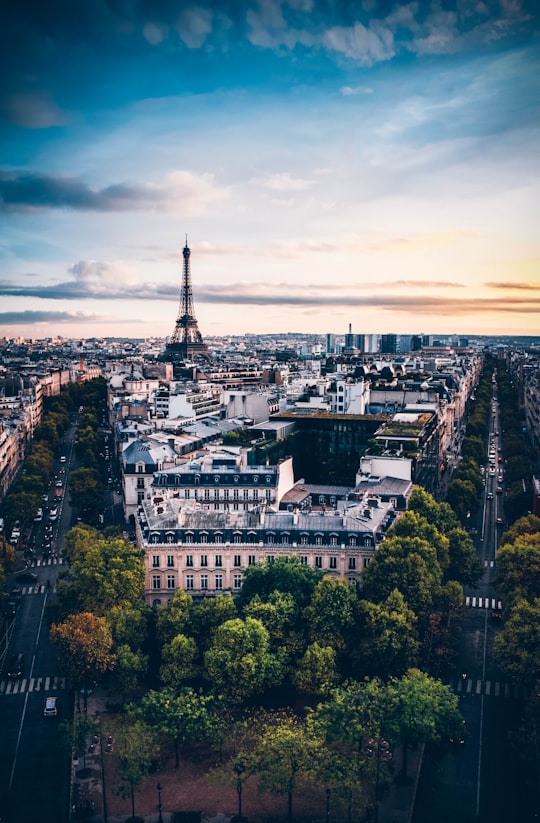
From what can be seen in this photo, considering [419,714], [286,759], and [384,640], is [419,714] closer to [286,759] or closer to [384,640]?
[384,640]

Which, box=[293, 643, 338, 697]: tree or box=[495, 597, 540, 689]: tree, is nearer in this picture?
box=[495, 597, 540, 689]: tree

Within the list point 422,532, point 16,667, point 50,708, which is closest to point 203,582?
point 16,667

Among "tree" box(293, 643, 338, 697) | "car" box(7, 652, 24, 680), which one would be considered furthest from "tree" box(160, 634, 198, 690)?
"car" box(7, 652, 24, 680)

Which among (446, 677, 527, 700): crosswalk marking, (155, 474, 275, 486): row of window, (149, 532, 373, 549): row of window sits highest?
(155, 474, 275, 486): row of window

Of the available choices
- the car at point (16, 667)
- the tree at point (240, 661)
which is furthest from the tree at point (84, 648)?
the tree at point (240, 661)

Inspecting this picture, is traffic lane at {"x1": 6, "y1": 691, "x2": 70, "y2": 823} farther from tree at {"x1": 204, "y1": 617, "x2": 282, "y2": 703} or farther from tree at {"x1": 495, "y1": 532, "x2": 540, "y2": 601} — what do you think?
tree at {"x1": 495, "y1": 532, "x2": 540, "y2": 601}
